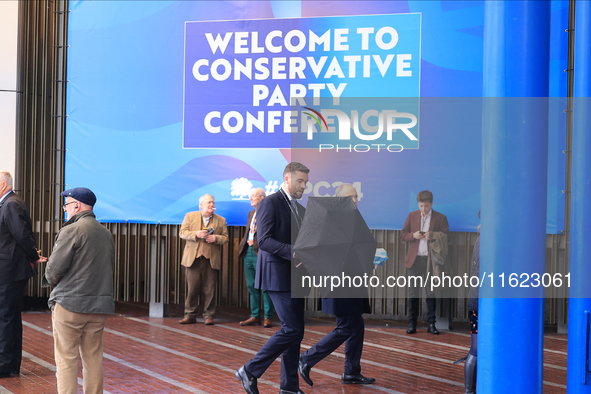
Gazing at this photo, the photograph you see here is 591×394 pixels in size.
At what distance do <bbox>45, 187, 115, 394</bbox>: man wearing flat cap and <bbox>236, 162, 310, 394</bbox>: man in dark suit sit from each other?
1375mm

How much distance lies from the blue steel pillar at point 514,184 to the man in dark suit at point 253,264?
634 centimetres

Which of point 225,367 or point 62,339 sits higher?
point 62,339

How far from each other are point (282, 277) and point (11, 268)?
2.99 m

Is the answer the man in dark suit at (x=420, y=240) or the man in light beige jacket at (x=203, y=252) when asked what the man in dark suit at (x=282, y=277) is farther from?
the man in light beige jacket at (x=203, y=252)

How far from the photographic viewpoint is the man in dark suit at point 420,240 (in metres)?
9.22

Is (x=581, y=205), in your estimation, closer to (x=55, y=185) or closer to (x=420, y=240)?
(x=420, y=240)

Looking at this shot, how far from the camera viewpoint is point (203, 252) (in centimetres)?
987

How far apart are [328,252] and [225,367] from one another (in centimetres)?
225

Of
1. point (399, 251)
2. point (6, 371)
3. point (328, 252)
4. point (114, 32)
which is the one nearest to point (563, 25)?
point (399, 251)

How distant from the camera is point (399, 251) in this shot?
9.84 metres

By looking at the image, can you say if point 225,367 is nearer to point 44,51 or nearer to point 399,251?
point 399,251

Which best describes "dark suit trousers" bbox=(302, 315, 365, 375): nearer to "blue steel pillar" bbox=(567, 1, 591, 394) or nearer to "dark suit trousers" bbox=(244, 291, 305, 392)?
"dark suit trousers" bbox=(244, 291, 305, 392)

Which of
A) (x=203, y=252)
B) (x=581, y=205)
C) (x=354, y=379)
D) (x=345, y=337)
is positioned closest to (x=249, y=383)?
(x=345, y=337)

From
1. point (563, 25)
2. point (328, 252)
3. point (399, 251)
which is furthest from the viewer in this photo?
point (399, 251)
